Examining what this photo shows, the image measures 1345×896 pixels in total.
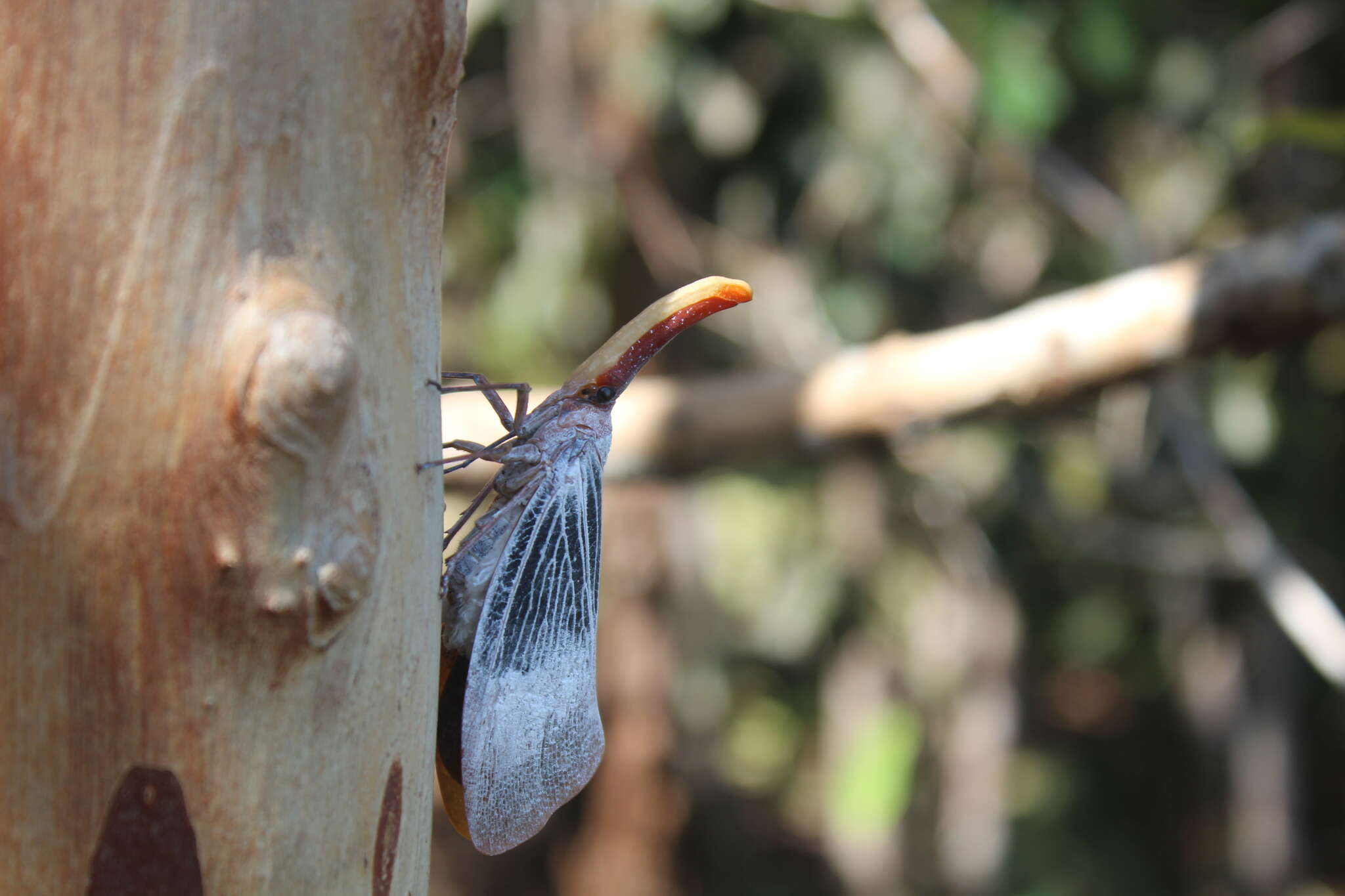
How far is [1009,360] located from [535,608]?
6.04 feet

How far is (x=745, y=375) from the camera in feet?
12.1

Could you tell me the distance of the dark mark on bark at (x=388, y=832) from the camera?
115 centimetres

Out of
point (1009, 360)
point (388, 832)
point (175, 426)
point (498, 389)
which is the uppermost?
point (1009, 360)

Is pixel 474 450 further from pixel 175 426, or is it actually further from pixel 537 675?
pixel 175 426

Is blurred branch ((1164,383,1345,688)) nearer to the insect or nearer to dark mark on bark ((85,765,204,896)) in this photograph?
the insect

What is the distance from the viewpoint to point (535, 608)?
1.75 metres

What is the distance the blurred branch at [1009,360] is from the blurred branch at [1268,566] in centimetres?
116

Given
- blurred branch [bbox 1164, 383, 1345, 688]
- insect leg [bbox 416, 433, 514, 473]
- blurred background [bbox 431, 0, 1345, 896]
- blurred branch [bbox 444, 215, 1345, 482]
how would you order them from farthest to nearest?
blurred background [bbox 431, 0, 1345, 896]
blurred branch [bbox 1164, 383, 1345, 688]
blurred branch [bbox 444, 215, 1345, 482]
insect leg [bbox 416, 433, 514, 473]

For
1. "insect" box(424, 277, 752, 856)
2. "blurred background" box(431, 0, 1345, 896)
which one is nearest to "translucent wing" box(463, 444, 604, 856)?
"insect" box(424, 277, 752, 856)

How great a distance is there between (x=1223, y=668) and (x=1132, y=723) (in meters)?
2.44

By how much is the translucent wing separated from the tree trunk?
538 mm

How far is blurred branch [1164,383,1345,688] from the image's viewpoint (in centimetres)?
355

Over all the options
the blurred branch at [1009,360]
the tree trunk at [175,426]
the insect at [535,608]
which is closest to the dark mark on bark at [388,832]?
the tree trunk at [175,426]

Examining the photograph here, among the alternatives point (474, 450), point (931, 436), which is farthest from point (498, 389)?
point (931, 436)
